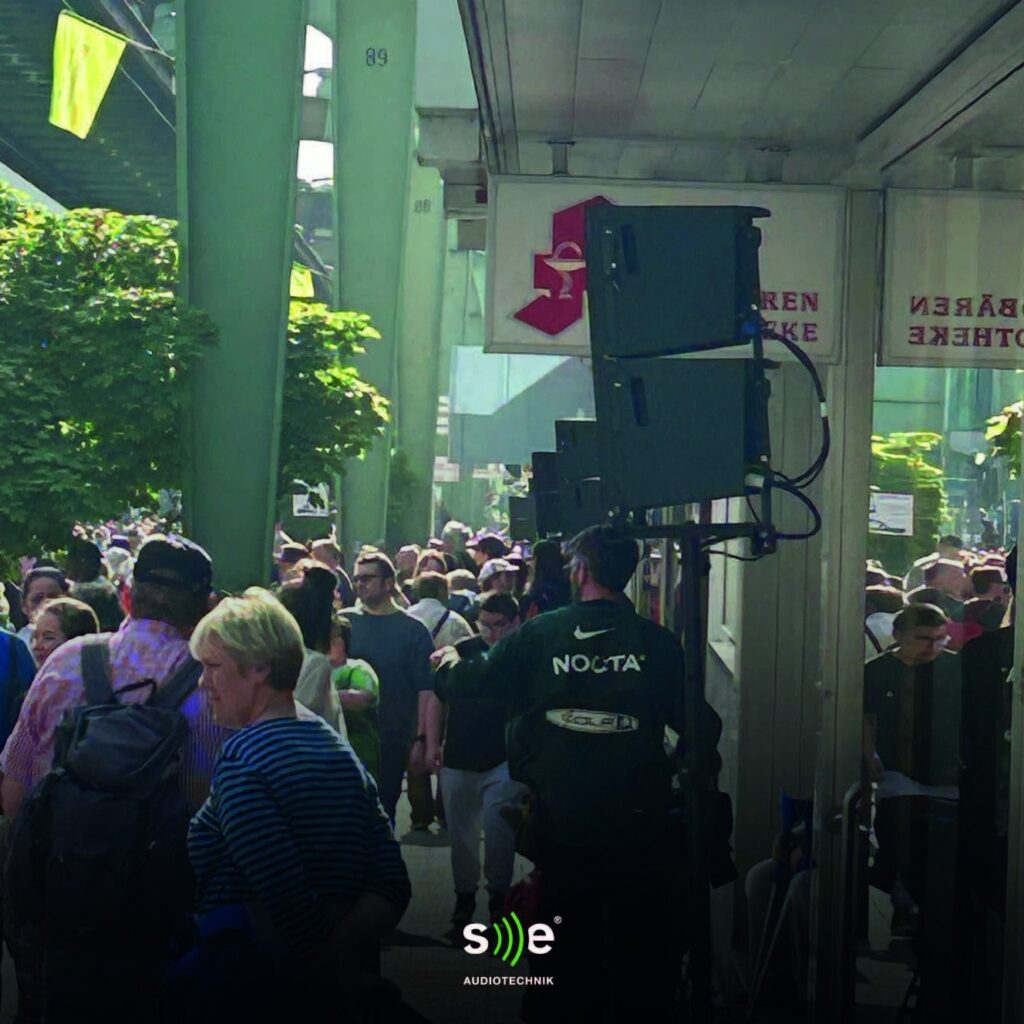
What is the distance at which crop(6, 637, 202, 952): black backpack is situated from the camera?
5.05 m

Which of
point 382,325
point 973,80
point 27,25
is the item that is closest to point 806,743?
point 973,80

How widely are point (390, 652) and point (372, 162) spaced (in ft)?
64.9

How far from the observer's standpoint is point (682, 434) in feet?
18.1

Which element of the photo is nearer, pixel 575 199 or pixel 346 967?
pixel 346 967

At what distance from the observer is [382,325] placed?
29.2 m

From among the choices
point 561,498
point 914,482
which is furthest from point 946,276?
point 561,498

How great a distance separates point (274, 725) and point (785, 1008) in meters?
4.04

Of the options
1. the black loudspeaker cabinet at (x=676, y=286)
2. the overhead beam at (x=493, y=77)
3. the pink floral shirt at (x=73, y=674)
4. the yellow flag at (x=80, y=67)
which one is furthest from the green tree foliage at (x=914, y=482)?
the yellow flag at (x=80, y=67)

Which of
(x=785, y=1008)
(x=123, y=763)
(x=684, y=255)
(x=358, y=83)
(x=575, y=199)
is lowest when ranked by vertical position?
(x=785, y=1008)

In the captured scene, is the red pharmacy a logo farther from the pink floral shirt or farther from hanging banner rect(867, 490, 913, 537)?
the pink floral shirt

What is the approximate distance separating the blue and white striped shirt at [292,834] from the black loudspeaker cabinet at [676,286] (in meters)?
1.70

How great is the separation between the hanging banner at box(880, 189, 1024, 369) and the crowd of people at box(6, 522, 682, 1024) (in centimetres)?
154

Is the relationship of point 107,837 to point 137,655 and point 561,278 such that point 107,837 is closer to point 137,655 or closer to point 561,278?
point 137,655

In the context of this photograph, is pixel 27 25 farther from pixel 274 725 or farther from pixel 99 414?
pixel 274 725
